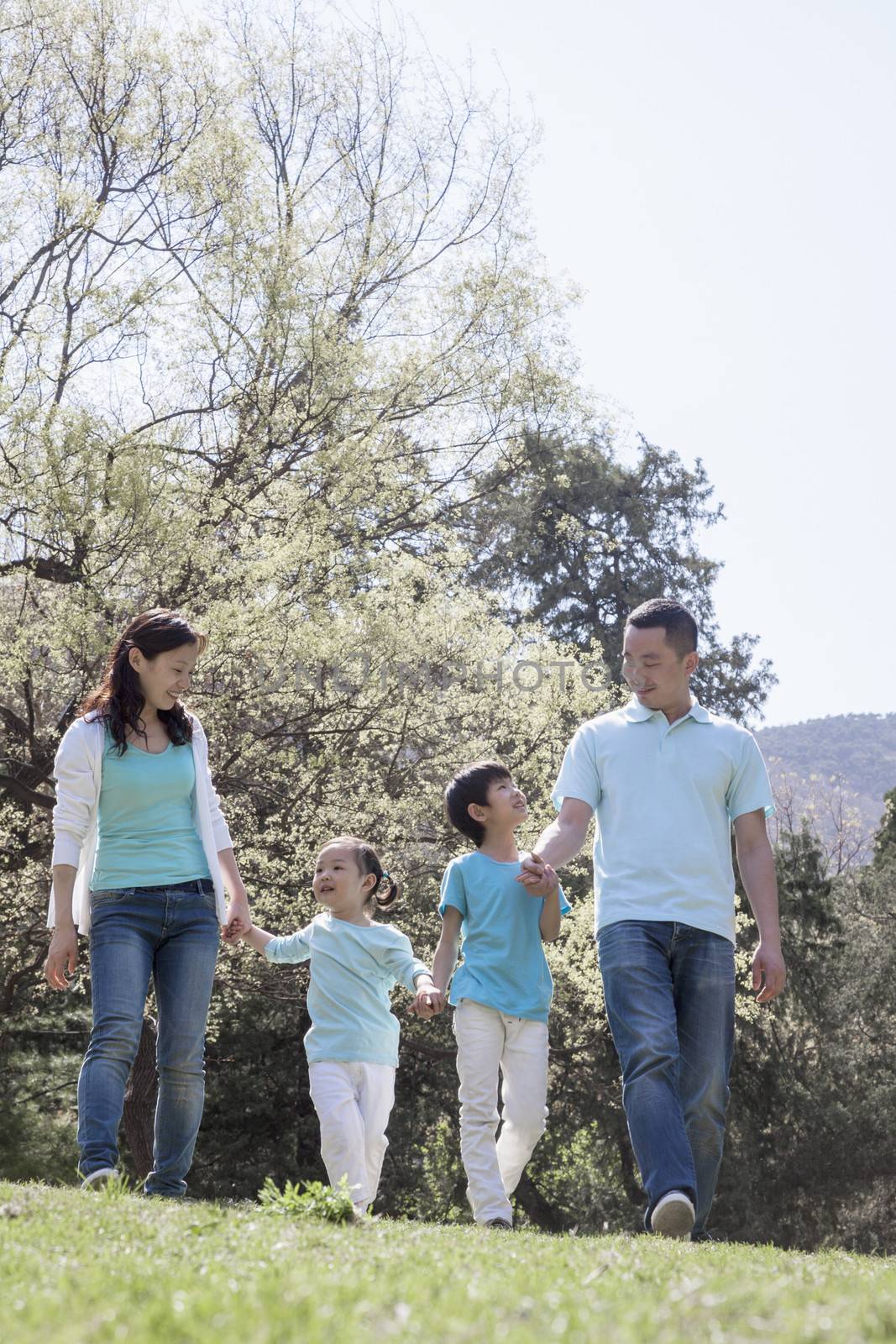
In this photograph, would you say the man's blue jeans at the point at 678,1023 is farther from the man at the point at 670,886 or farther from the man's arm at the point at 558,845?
the man's arm at the point at 558,845

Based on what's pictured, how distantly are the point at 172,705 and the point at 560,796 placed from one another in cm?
159

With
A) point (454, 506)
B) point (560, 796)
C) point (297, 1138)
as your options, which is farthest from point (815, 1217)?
point (560, 796)

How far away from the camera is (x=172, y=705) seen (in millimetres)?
5281

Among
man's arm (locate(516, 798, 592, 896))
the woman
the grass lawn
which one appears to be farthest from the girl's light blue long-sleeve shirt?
the grass lawn

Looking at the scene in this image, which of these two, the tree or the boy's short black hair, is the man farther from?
the tree

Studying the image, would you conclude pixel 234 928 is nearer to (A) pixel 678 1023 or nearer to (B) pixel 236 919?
(B) pixel 236 919

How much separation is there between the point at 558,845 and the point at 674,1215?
1410 mm

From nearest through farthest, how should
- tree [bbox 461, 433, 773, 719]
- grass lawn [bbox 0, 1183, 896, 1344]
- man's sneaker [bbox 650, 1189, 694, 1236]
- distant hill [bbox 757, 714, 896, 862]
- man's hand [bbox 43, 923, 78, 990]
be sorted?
1. grass lawn [bbox 0, 1183, 896, 1344]
2. man's sneaker [bbox 650, 1189, 694, 1236]
3. man's hand [bbox 43, 923, 78, 990]
4. tree [bbox 461, 433, 773, 719]
5. distant hill [bbox 757, 714, 896, 862]

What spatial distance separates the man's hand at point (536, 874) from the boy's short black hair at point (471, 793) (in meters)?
0.94

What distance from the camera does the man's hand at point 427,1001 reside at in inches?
200

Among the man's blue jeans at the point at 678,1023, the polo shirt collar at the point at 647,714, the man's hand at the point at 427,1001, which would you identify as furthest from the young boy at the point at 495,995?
the polo shirt collar at the point at 647,714

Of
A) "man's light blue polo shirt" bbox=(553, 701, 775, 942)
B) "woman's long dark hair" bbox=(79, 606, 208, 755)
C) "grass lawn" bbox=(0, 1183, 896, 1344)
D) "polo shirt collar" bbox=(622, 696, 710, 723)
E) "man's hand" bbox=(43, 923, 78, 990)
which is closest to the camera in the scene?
"grass lawn" bbox=(0, 1183, 896, 1344)

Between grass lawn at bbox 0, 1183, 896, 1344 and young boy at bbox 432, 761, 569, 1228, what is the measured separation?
210 centimetres

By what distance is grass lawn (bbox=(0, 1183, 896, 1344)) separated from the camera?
5.95 feet
